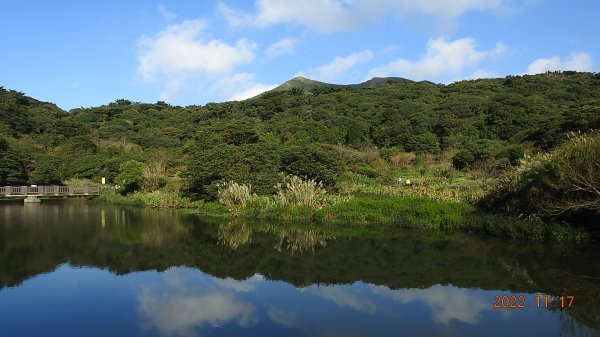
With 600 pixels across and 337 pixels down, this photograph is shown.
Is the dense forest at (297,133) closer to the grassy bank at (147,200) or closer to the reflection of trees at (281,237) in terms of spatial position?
the grassy bank at (147,200)

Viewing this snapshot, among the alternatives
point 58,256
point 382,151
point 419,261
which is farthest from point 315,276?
point 382,151

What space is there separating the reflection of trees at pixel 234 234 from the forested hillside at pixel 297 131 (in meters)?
4.98

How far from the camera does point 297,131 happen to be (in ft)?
182

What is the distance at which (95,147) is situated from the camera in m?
51.3

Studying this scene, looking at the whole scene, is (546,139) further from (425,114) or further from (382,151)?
(425,114)

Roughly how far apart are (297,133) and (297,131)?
1.54 meters

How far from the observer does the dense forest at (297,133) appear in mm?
26938

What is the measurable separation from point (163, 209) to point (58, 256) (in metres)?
13.3

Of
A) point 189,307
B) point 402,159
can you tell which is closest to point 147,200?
point 189,307
